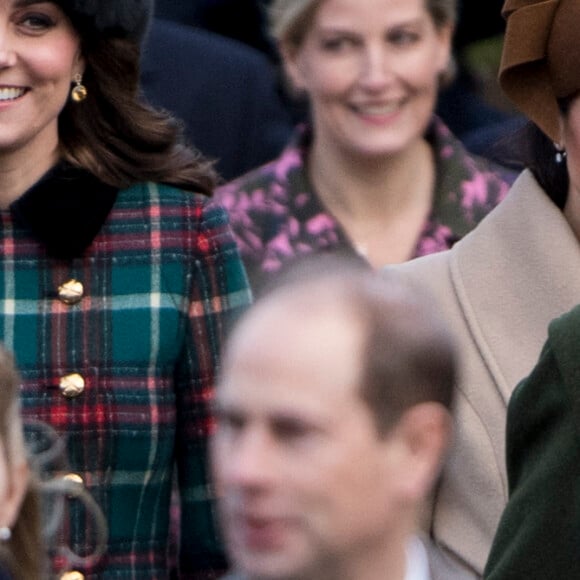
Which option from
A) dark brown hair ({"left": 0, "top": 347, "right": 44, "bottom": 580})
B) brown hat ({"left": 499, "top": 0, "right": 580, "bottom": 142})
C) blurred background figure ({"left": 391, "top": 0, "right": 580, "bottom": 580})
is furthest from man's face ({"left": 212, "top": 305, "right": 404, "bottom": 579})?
brown hat ({"left": 499, "top": 0, "right": 580, "bottom": 142})

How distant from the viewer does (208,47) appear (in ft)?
22.6

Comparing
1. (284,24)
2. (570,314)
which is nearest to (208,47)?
(284,24)

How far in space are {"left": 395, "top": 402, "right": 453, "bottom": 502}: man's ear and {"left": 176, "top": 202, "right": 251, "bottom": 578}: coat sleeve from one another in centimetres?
169

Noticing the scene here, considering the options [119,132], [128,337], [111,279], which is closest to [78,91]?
Answer: [119,132]

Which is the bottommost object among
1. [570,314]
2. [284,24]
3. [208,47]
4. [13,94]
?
[208,47]

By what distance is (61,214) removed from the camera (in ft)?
16.4

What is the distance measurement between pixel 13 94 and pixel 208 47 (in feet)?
6.22

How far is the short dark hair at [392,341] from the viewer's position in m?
3.31

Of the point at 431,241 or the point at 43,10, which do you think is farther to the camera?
the point at 431,241

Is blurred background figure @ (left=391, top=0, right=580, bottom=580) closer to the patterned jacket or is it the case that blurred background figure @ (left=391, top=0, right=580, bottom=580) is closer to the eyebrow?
the eyebrow

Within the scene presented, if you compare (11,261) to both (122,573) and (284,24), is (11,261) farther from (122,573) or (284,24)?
(284,24)

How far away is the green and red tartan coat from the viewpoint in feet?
16.1

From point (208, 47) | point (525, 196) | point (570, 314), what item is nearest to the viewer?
point (570, 314)

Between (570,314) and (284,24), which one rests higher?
(570,314)
